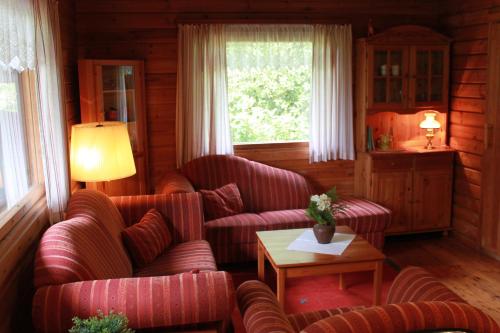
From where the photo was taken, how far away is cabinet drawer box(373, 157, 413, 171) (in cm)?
488

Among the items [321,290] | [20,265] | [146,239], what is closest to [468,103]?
[321,290]

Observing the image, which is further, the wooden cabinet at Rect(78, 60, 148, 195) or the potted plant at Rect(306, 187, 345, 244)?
the wooden cabinet at Rect(78, 60, 148, 195)

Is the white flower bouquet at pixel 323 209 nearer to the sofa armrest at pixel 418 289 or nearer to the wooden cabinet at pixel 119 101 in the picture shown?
the sofa armrest at pixel 418 289

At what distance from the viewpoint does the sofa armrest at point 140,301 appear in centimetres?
204

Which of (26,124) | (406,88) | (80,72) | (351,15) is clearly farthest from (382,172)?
(26,124)

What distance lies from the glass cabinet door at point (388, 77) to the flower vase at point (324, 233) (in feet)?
6.13

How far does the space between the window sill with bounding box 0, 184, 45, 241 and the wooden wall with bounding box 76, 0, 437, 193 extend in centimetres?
186

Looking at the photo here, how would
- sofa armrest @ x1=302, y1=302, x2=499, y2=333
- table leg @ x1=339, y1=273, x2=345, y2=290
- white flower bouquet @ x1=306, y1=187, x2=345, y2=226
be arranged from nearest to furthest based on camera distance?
sofa armrest @ x1=302, y1=302, x2=499, y2=333
white flower bouquet @ x1=306, y1=187, x2=345, y2=226
table leg @ x1=339, y1=273, x2=345, y2=290

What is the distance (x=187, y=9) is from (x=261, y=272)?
2453 mm

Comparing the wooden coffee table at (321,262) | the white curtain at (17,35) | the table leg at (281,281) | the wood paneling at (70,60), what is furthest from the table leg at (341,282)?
the white curtain at (17,35)

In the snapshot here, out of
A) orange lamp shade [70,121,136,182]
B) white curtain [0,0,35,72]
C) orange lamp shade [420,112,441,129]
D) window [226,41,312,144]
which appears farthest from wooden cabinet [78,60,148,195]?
orange lamp shade [420,112,441,129]

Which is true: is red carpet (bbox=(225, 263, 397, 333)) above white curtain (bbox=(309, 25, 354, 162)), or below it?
below

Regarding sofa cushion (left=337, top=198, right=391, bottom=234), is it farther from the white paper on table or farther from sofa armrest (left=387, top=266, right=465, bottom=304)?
sofa armrest (left=387, top=266, right=465, bottom=304)

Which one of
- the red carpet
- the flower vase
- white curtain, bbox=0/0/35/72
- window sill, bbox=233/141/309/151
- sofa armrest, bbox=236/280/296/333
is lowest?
the red carpet
